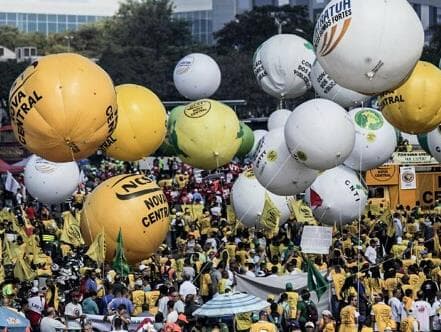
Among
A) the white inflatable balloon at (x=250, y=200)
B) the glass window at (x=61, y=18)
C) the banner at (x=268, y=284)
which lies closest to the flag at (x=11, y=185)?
the white inflatable balloon at (x=250, y=200)

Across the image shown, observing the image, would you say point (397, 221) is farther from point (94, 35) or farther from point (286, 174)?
point (94, 35)

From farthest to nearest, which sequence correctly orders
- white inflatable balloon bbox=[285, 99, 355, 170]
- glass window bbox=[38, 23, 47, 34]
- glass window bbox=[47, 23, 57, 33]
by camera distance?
glass window bbox=[47, 23, 57, 33] → glass window bbox=[38, 23, 47, 34] → white inflatable balloon bbox=[285, 99, 355, 170]

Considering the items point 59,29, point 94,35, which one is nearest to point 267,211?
point 94,35

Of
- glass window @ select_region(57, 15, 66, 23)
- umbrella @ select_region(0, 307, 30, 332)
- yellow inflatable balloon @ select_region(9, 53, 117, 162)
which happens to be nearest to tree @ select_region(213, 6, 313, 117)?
glass window @ select_region(57, 15, 66, 23)

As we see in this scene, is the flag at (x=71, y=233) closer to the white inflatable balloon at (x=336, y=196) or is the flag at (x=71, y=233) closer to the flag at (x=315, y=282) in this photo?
the white inflatable balloon at (x=336, y=196)

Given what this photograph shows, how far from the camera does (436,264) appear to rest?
2019cm

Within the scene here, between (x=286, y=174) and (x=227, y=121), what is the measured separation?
353 cm

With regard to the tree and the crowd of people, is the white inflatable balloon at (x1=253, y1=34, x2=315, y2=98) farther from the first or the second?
the tree

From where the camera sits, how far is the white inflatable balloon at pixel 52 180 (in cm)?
2492

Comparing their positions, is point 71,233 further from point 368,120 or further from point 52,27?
point 52,27

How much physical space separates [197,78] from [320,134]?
453 inches

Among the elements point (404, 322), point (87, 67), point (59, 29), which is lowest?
point (59, 29)

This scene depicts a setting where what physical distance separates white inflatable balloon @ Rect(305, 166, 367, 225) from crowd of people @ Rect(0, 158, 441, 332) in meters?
0.65

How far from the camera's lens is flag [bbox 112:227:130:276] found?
18.3 metres
